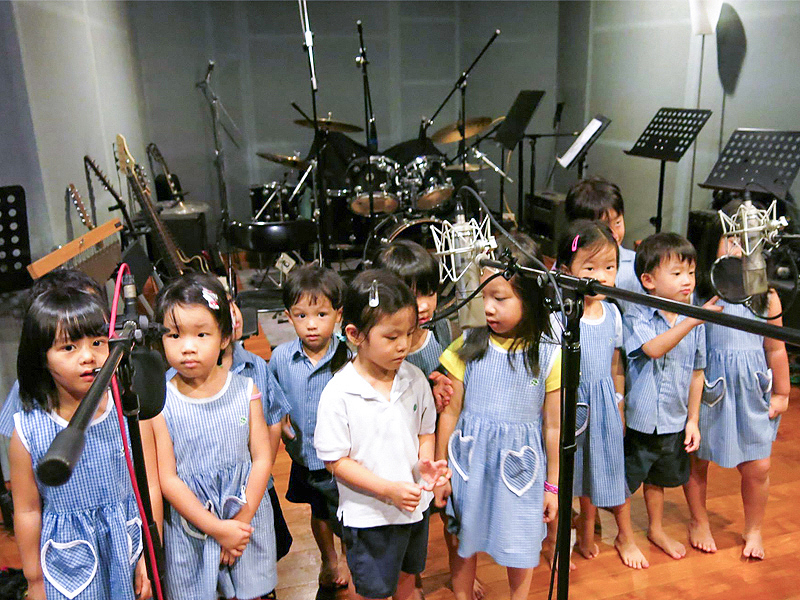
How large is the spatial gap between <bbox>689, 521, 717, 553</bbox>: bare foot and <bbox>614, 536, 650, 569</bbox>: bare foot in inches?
7.8

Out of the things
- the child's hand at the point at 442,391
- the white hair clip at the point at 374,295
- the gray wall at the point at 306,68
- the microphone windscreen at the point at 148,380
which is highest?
the gray wall at the point at 306,68

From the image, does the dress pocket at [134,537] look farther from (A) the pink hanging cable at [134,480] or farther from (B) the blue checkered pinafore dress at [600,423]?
(B) the blue checkered pinafore dress at [600,423]

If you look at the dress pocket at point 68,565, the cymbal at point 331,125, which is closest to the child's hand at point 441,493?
the dress pocket at point 68,565

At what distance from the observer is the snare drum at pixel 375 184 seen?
187 inches

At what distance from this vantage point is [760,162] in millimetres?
3514

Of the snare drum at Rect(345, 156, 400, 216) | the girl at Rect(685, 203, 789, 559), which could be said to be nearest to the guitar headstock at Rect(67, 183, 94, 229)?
the snare drum at Rect(345, 156, 400, 216)

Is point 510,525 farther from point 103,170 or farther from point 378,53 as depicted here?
point 378,53

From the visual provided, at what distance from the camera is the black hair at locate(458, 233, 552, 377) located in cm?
147

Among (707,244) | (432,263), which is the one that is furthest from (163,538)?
(707,244)

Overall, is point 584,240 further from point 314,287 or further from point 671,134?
point 671,134

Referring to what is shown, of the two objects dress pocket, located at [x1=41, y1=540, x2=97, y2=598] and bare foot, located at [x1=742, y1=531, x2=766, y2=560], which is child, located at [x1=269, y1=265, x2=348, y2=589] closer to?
dress pocket, located at [x1=41, y1=540, x2=97, y2=598]

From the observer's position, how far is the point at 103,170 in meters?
3.84

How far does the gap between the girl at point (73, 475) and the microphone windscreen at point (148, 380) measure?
1.75 ft

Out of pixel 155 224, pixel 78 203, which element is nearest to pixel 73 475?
pixel 78 203
